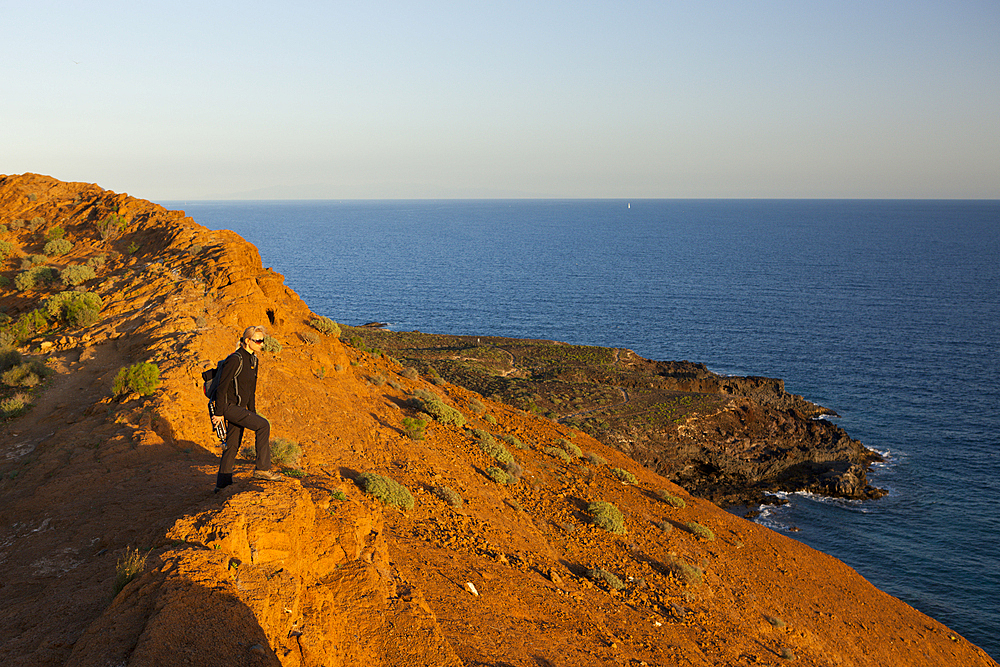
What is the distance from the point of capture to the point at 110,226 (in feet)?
86.0

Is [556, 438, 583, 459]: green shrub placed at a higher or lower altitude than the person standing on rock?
lower

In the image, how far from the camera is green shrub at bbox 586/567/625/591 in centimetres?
1454

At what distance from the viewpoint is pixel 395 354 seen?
178 ft

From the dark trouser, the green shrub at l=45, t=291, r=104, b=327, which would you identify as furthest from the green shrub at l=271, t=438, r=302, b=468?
the green shrub at l=45, t=291, r=104, b=327

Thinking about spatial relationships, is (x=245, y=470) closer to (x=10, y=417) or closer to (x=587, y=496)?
(x=10, y=417)

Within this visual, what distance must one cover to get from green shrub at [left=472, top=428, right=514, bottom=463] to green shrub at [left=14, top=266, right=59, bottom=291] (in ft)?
55.9

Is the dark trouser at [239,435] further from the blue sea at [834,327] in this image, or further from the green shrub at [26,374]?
the blue sea at [834,327]

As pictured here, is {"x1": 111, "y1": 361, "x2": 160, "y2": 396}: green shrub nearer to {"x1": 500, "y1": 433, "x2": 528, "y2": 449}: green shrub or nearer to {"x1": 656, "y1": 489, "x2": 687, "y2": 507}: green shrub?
{"x1": 500, "y1": 433, "x2": 528, "y2": 449}: green shrub

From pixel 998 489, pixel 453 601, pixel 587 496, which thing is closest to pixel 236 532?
pixel 453 601

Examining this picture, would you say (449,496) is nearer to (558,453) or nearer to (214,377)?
(214,377)

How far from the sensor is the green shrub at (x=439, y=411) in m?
21.0

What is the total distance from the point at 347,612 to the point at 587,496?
45.5 ft

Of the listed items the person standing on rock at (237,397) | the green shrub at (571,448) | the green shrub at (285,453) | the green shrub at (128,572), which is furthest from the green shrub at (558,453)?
the green shrub at (128,572)

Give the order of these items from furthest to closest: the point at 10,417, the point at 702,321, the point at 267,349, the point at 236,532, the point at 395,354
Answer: the point at 702,321 < the point at 395,354 < the point at 267,349 < the point at 10,417 < the point at 236,532
